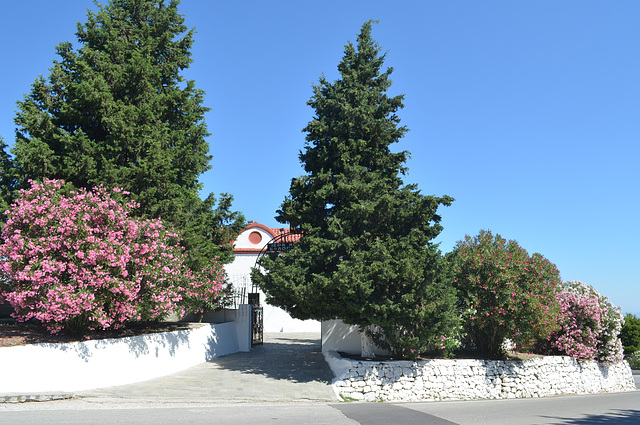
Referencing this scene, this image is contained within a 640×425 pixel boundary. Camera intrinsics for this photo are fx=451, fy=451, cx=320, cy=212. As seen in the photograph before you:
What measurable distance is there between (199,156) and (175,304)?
247 inches

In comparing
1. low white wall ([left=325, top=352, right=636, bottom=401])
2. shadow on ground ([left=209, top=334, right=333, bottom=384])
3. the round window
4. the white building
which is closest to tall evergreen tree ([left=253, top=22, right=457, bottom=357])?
low white wall ([left=325, top=352, right=636, bottom=401])

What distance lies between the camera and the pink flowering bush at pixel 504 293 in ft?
47.6

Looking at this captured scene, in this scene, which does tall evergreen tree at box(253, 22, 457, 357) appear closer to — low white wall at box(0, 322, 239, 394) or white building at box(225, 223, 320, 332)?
low white wall at box(0, 322, 239, 394)

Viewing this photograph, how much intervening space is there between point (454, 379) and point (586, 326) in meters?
7.99

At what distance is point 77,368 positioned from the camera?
1191cm

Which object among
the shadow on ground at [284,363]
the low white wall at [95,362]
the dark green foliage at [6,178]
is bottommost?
the shadow on ground at [284,363]

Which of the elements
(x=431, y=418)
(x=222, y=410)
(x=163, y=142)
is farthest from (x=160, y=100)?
(x=431, y=418)

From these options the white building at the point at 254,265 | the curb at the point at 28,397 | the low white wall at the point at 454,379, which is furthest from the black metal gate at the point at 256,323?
the curb at the point at 28,397

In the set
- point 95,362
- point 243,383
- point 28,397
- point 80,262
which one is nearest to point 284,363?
point 243,383

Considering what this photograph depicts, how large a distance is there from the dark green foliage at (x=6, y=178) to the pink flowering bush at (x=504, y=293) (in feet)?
48.7

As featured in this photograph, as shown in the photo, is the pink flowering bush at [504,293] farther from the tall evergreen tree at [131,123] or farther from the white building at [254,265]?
the white building at [254,265]

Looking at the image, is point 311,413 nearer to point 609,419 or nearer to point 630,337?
point 609,419

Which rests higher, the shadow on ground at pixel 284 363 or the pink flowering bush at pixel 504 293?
the pink flowering bush at pixel 504 293

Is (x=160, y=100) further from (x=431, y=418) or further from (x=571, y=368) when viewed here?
(x=571, y=368)
